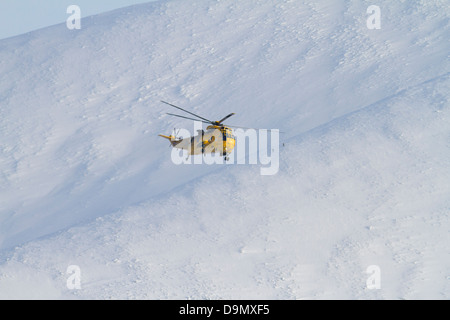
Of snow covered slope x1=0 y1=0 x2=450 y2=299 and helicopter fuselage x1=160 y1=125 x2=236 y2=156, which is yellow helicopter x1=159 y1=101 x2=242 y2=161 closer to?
helicopter fuselage x1=160 y1=125 x2=236 y2=156

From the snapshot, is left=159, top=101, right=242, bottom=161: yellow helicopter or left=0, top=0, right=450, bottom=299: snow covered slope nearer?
left=159, top=101, right=242, bottom=161: yellow helicopter

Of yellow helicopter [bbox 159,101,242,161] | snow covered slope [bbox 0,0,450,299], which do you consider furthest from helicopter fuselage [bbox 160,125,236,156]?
snow covered slope [bbox 0,0,450,299]

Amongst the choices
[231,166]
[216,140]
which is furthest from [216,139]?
[231,166]

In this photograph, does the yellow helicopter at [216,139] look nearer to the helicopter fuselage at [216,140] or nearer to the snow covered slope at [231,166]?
the helicopter fuselage at [216,140]

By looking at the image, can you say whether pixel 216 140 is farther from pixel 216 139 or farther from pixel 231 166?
pixel 231 166

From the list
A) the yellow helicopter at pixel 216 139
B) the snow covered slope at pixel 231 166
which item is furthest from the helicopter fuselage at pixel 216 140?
the snow covered slope at pixel 231 166

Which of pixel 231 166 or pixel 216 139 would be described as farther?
pixel 231 166
